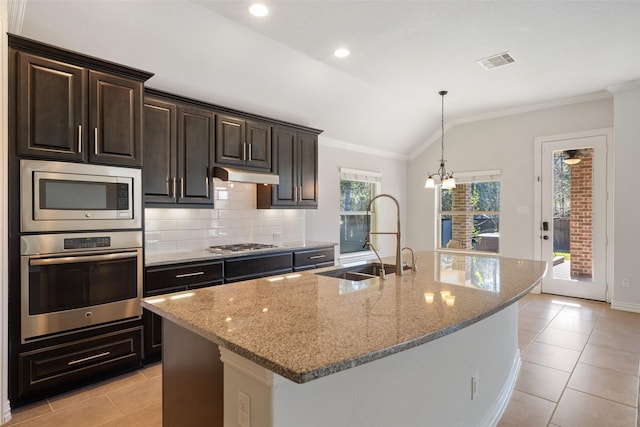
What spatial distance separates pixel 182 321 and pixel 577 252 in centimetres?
562

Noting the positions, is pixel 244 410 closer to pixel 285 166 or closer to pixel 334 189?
pixel 285 166

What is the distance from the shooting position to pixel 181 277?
3.13 m

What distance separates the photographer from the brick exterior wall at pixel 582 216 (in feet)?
16.3

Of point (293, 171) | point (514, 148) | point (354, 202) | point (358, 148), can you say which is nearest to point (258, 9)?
point (293, 171)

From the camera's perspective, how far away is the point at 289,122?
14.9ft

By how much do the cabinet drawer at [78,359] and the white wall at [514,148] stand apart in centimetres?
526

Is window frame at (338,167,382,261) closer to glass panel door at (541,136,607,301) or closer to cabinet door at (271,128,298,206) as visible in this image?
cabinet door at (271,128,298,206)

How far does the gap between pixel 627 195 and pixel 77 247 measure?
5973 millimetres

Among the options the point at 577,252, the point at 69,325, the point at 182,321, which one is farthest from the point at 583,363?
the point at 69,325

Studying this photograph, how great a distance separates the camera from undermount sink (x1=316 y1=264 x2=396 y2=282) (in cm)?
243

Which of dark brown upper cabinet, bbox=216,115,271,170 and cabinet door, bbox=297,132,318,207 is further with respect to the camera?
cabinet door, bbox=297,132,318,207

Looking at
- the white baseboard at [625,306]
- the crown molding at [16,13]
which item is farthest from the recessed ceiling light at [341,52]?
the white baseboard at [625,306]

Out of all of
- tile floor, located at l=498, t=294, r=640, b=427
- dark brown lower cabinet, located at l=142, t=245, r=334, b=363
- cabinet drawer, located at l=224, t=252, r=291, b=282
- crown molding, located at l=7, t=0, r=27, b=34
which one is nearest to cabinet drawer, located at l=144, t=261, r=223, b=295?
dark brown lower cabinet, located at l=142, t=245, r=334, b=363

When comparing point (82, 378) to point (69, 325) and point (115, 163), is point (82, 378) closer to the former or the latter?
point (69, 325)
